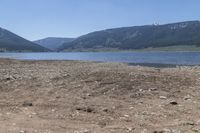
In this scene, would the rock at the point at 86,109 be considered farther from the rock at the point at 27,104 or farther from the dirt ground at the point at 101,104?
the rock at the point at 27,104

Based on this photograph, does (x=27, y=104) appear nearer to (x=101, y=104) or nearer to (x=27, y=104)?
(x=27, y=104)

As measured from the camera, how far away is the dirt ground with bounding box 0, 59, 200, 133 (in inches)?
500

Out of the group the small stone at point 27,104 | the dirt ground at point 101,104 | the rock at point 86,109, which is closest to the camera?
the dirt ground at point 101,104

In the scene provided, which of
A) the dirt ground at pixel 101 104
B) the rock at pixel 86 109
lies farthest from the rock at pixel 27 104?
the rock at pixel 86 109

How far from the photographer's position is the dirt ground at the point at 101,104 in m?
12.7

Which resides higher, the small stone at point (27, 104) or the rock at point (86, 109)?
the small stone at point (27, 104)

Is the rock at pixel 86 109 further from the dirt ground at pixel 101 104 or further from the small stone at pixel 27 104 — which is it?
the small stone at pixel 27 104

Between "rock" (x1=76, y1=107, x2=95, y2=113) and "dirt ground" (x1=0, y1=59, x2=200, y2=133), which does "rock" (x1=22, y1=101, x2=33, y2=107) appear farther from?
"rock" (x1=76, y1=107, x2=95, y2=113)

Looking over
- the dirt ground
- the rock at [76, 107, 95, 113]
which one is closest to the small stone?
the dirt ground

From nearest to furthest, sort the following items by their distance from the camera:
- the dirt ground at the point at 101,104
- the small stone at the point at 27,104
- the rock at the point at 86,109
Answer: the dirt ground at the point at 101,104 → the rock at the point at 86,109 → the small stone at the point at 27,104

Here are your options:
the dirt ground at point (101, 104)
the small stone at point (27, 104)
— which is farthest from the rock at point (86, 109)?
the small stone at point (27, 104)

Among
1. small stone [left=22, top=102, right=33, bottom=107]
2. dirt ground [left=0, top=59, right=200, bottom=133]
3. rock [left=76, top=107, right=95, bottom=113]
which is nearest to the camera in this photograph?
dirt ground [left=0, top=59, right=200, bottom=133]

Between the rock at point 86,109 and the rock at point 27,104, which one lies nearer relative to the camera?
the rock at point 86,109

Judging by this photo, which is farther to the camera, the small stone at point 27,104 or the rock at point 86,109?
the small stone at point 27,104
